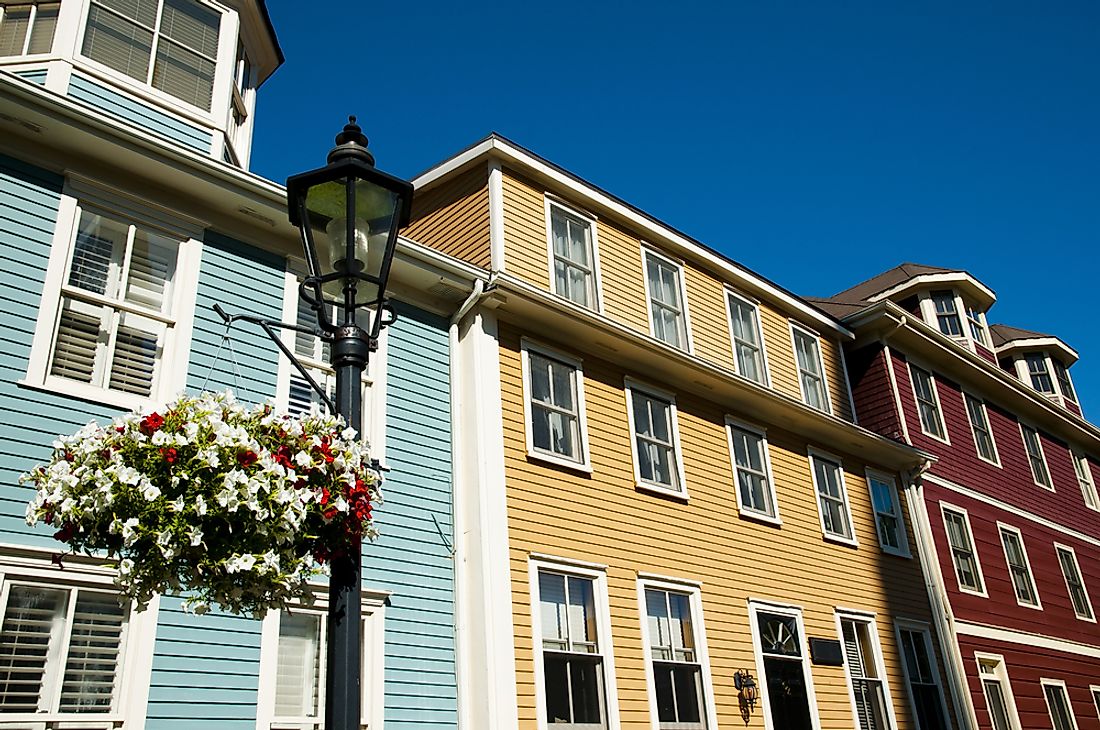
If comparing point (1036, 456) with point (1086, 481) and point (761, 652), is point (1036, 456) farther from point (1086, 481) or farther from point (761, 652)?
point (761, 652)

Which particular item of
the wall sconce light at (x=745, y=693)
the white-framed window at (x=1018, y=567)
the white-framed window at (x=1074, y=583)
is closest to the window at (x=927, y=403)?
the white-framed window at (x=1018, y=567)

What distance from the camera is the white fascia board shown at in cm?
1336

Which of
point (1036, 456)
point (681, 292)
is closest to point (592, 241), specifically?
point (681, 292)

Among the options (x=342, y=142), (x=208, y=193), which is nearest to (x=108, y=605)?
(x=208, y=193)

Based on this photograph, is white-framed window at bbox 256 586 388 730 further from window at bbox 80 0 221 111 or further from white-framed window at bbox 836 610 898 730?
white-framed window at bbox 836 610 898 730

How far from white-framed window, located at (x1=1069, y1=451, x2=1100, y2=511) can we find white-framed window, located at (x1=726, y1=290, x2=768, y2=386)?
12.7 metres

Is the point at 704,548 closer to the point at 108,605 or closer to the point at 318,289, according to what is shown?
the point at 108,605

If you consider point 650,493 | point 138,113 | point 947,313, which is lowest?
point 650,493

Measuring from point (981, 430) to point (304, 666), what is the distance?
1666 centimetres

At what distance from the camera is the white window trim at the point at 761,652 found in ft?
41.8

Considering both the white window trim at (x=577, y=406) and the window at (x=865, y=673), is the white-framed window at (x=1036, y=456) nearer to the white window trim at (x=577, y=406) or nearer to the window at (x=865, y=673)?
the window at (x=865, y=673)

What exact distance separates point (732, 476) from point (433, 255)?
226 inches

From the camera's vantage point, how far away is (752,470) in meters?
14.7

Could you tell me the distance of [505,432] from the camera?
11266mm
